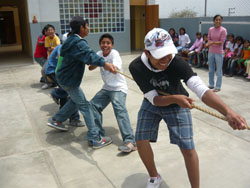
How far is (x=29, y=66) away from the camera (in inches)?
404

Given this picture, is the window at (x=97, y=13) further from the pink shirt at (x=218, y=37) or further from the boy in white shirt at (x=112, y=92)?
the boy in white shirt at (x=112, y=92)

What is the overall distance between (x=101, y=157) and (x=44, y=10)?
8.71 m

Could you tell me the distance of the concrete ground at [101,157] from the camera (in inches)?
108

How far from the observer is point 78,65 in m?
3.37

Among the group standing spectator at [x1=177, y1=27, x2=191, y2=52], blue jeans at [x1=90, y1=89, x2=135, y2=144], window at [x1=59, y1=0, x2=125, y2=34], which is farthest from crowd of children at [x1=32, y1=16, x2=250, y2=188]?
window at [x1=59, y1=0, x2=125, y2=34]

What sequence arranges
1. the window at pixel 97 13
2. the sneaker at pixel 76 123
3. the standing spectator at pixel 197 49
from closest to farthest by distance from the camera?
the sneaker at pixel 76 123
the standing spectator at pixel 197 49
the window at pixel 97 13

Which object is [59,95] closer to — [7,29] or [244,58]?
[244,58]

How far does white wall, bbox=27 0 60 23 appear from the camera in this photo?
1027 cm

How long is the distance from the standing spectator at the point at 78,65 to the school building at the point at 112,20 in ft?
20.2

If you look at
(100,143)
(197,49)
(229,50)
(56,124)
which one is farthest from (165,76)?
(197,49)

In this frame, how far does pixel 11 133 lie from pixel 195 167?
2.83 m

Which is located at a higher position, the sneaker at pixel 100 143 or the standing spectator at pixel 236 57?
the standing spectator at pixel 236 57

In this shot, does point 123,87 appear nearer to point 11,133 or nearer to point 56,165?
point 56,165

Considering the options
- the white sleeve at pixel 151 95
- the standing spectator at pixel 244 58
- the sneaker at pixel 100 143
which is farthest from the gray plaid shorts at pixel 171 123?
the standing spectator at pixel 244 58
